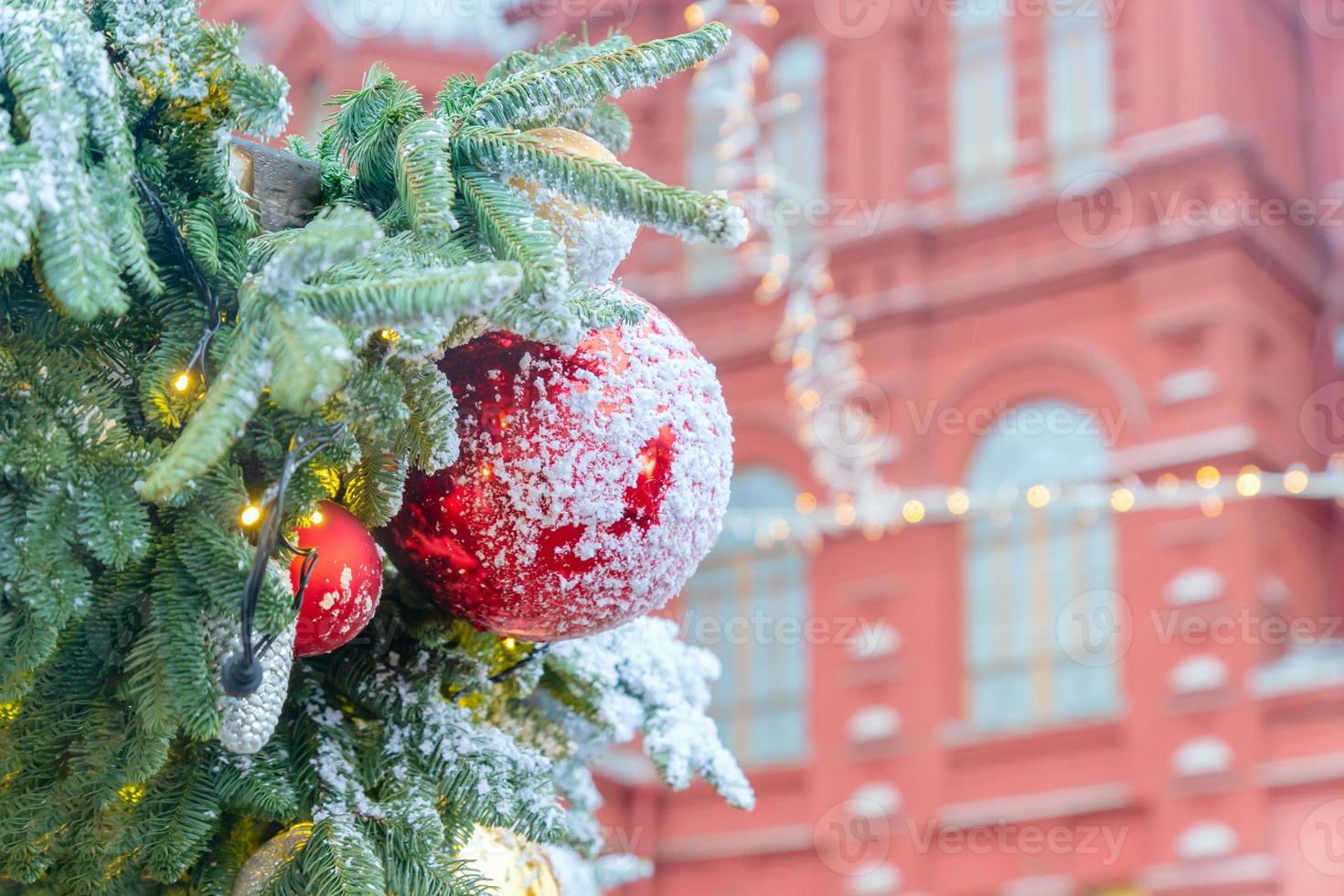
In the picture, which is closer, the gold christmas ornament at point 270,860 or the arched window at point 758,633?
the gold christmas ornament at point 270,860

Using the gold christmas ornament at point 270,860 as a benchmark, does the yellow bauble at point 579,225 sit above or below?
above

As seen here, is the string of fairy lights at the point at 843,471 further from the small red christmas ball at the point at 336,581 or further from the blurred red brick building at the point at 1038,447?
the small red christmas ball at the point at 336,581

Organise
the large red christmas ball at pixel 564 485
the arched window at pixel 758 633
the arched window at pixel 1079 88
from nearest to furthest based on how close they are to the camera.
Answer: the large red christmas ball at pixel 564 485 < the arched window at pixel 1079 88 < the arched window at pixel 758 633

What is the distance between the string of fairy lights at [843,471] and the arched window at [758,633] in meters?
0.13

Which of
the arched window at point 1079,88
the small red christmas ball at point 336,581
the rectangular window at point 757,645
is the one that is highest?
the arched window at point 1079,88

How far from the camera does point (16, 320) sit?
3.20 feet

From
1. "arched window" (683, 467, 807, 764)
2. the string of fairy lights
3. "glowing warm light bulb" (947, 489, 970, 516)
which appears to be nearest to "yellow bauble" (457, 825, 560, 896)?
the string of fairy lights

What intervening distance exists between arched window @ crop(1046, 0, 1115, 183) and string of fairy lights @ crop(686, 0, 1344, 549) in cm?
130

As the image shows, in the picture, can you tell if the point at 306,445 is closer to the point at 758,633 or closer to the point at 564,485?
the point at 564,485

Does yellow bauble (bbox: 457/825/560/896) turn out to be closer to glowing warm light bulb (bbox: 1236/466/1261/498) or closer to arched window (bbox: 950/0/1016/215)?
glowing warm light bulb (bbox: 1236/466/1261/498)

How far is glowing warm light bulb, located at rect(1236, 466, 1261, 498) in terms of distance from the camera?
23.6ft

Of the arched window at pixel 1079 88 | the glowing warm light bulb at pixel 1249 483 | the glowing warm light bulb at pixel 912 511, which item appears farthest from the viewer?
the arched window at pixel 1079 88

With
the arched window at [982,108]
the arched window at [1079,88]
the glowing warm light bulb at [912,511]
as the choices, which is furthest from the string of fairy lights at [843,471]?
the arched window at [1079,88]

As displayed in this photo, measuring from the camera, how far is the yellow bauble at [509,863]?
1274 millimetres
